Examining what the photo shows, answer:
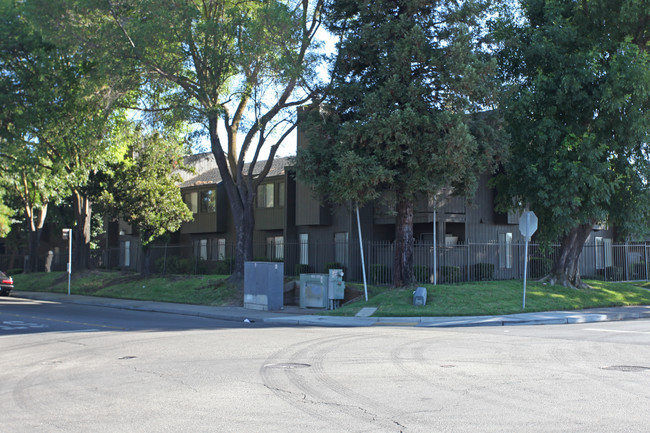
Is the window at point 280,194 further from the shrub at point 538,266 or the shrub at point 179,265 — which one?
the shrub at point 538,266

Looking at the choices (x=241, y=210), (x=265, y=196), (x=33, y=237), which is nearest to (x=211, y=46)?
(x=241, y=210)

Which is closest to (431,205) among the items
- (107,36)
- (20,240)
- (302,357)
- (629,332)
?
(629,332)

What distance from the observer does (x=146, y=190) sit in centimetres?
3288

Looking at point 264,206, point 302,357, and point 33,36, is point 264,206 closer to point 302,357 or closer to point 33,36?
point 33,36

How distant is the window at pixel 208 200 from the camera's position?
130 ft

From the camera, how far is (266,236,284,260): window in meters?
36.1

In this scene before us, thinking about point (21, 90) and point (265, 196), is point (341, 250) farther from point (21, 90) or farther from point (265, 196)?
point (21, 90)

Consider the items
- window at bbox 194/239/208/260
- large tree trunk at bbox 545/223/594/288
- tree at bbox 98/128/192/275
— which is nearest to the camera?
large tree trunk at bbox 545/223/594/288

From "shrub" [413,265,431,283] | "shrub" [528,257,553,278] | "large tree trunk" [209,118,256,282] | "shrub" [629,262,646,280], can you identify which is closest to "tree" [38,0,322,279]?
"large tree trunk" [209,118,256,282]

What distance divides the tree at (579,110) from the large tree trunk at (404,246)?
468cm

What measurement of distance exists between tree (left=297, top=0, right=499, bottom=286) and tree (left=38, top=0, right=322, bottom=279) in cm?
217

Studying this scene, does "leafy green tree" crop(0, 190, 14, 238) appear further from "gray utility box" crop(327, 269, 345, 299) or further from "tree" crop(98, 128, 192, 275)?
"gray utility box" crop(327, 269, 345, 299)

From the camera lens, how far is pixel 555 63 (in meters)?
23.7

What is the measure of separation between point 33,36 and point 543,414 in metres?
29.6
